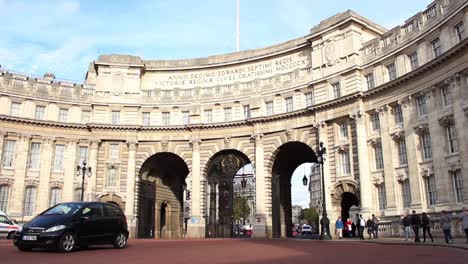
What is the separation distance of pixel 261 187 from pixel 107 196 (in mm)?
15376

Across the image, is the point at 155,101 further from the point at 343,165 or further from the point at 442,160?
the point at 442,160

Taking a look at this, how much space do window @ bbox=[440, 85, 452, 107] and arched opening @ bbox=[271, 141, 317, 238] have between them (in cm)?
1445

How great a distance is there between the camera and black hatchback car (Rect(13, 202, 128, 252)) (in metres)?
15.2

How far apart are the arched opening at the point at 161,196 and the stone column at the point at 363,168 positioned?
19.8m

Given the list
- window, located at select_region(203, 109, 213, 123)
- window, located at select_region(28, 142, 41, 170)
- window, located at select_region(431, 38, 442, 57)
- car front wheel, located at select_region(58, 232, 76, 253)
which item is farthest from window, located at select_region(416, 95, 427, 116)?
window, located at select_region(28, 142, 41, 170)

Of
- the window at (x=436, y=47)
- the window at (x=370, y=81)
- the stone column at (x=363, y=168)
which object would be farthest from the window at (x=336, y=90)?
the window at (x=436, y=47)

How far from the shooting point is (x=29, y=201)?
42156mm

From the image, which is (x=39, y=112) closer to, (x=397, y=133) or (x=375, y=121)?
(x=375, y=121)

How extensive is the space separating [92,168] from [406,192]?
1155 inches

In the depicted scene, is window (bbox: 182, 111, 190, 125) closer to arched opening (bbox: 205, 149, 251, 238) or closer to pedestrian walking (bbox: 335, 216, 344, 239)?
arched opening (bbox: 205, 149, 251, 238)

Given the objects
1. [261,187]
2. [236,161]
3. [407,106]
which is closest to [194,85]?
[236,161]

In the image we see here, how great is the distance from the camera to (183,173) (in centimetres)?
5194

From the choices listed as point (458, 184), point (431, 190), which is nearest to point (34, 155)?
point (431, 190)

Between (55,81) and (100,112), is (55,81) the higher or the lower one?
the higher one
